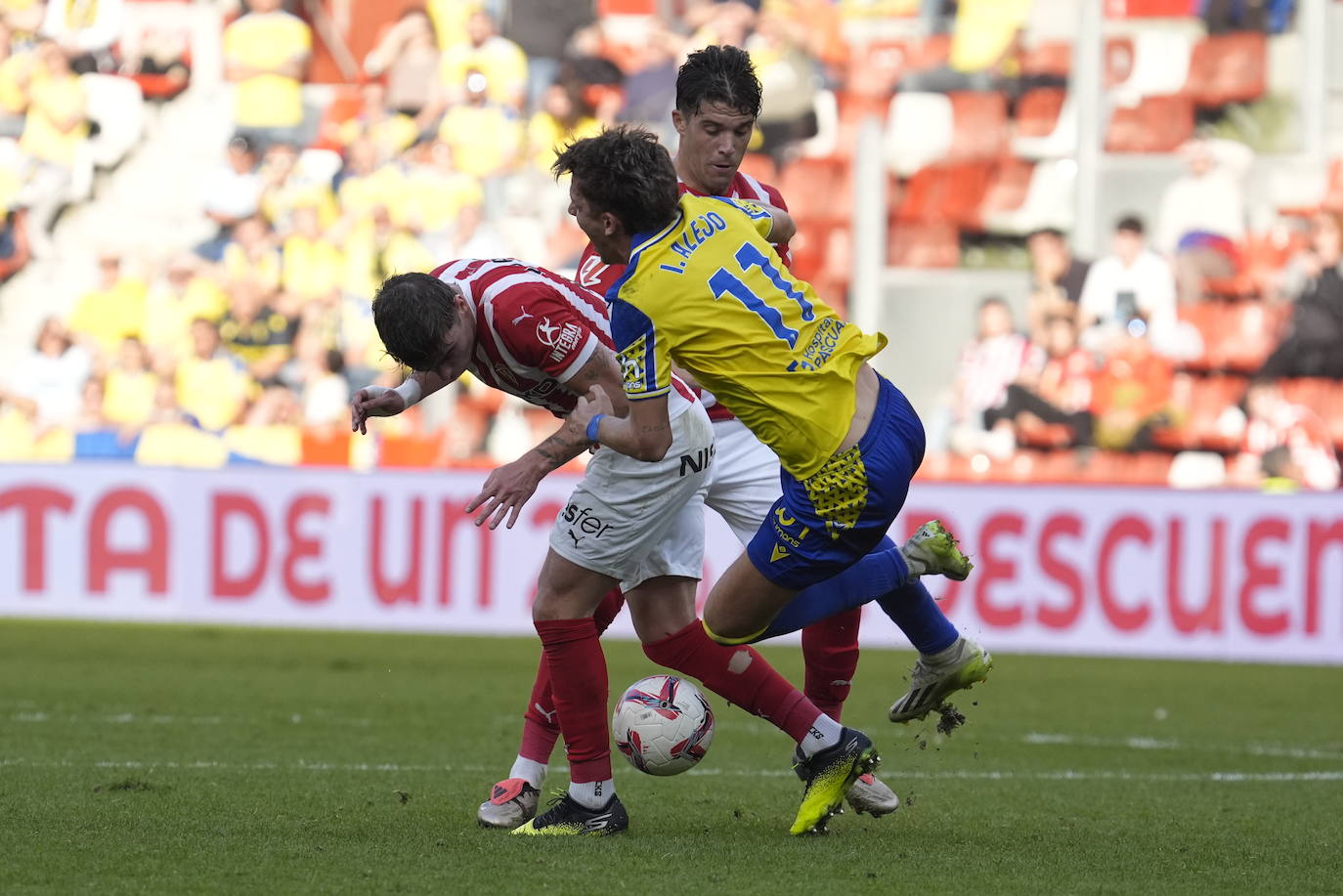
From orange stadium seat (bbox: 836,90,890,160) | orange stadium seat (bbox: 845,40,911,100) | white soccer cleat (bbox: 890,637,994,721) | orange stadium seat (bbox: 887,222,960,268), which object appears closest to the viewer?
white soccer cleat (bbox: 890,637,994,721)

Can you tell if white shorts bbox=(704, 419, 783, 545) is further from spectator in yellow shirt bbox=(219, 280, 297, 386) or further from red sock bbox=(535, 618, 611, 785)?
spectator in yellow shirt bbox=(219, 280, 297, 386)

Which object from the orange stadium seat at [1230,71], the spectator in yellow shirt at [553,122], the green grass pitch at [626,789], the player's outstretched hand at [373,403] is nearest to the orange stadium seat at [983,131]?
the orange stadium seat at [1230,71]

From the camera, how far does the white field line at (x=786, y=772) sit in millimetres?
6430

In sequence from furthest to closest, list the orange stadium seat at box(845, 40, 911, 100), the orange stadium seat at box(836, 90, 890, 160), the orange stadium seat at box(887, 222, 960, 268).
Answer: the orange stadium seat at box(845, 40, 911, 100), the orange stadium seat at box(836, 90, 890, 160), the orange stadium seat at box(887, 222, 960, 268)

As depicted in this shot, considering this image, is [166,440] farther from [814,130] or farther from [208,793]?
[208,793]

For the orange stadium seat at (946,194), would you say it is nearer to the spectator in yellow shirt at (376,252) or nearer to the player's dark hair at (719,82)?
the spectator in yellow shirt at (376,252)

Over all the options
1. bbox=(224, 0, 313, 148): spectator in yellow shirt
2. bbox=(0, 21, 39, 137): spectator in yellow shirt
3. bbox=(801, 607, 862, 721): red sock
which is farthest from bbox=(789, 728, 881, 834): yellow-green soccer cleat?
bbox=(0, 21, 39, 137): spectator in yellow shirt

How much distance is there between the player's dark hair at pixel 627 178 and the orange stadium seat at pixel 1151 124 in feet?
39.6

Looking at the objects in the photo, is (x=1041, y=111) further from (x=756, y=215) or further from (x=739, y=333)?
(x=739, y=333)

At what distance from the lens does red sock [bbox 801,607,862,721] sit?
232 inches

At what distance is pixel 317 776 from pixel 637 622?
143 cm

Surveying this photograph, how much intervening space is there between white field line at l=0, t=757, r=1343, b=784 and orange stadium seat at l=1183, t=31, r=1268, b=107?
10177mm

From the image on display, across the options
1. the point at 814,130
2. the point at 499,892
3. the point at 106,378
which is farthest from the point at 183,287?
the point at 499,892

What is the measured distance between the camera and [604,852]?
4.89m
